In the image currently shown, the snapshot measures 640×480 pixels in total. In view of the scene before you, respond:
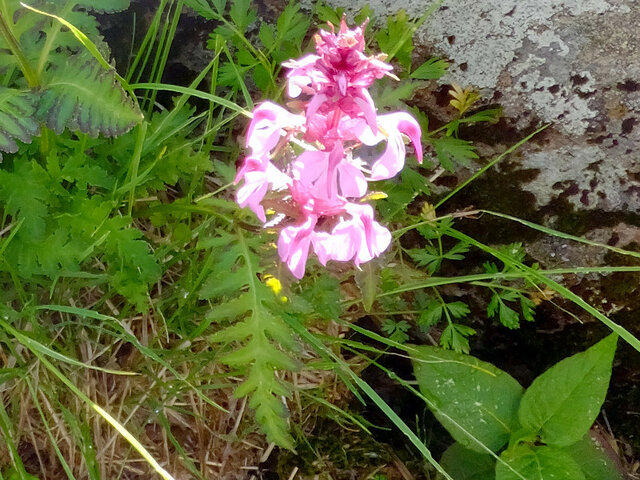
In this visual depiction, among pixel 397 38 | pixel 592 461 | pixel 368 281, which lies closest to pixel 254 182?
pixel 368 281

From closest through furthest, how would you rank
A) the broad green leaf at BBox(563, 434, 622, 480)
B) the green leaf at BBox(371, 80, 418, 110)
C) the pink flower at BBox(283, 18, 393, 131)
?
the pink flower at BBox(283, 18, 393, 131), the green leaf at BBox(371, 80, 418, 110), the broad green leaf at BBox(563, 434, 622, 480)

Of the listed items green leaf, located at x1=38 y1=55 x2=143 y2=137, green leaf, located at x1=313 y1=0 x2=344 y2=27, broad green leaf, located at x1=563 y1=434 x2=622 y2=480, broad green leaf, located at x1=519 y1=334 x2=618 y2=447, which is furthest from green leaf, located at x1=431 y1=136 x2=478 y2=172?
broad green leaf, located at x1=563 y1=434 x2=622 y2=480

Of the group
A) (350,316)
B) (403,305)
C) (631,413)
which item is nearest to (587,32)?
(403,305)

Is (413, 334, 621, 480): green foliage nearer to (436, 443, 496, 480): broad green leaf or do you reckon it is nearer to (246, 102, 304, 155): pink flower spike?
(436, 443, 496, 480): broad green leaf

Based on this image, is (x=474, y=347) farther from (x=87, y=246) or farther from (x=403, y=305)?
(x=87, y=246)

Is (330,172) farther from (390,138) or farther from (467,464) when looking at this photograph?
(467,464)

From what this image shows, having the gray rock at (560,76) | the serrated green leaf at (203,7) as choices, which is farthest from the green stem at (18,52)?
the gray rock at (560,76)

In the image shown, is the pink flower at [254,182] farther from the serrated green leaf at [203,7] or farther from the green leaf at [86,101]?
the serrated green leaf at [203,7]
